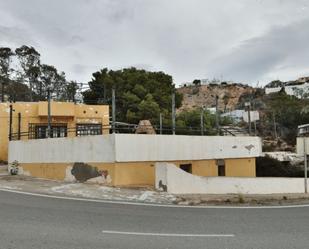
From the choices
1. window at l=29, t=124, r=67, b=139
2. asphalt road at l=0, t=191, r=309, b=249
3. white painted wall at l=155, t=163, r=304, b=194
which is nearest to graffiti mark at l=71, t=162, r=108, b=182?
white painted wall at l=155, t=163, r=304, b=194

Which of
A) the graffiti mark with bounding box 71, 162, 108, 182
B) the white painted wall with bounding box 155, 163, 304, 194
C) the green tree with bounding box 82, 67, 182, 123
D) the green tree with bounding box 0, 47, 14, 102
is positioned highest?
the green tree with bounding box 0, 47, 14, 102

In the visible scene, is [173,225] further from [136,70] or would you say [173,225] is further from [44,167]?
[136,70]

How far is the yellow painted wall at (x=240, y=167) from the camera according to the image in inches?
967

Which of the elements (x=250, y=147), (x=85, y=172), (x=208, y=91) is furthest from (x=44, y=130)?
(x=208, y=91)

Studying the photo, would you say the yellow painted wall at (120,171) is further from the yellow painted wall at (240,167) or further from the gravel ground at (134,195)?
the yellow painted wall at (240,167)

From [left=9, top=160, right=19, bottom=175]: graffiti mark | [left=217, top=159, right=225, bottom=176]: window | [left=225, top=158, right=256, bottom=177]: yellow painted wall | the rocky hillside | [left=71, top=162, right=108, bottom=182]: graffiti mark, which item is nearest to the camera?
[left=71, top=162, right=108, bottom=182]: graffiti mark

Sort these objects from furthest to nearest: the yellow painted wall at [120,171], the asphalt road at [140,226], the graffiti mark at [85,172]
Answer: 1. the graffiti mark at [85,172]
2. the yellow painted wall at [120,171]
3. the asphalt road at [140,226]

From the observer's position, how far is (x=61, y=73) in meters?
60.4

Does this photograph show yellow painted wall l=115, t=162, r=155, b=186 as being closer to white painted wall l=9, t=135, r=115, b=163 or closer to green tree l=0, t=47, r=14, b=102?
white painted wall l=9, t=135, r=115, b=163

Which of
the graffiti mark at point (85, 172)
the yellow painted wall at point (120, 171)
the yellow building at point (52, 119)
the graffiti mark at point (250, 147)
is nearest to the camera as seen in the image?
the yellow painted wall at point (120, 171)

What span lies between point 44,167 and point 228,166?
1099 cm

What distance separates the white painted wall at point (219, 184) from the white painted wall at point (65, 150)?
7.41 feet

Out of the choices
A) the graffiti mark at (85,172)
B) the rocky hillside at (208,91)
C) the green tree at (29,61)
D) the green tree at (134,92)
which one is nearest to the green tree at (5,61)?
the green tree at (29,61)

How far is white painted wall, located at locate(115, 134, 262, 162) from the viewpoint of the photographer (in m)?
16.5
